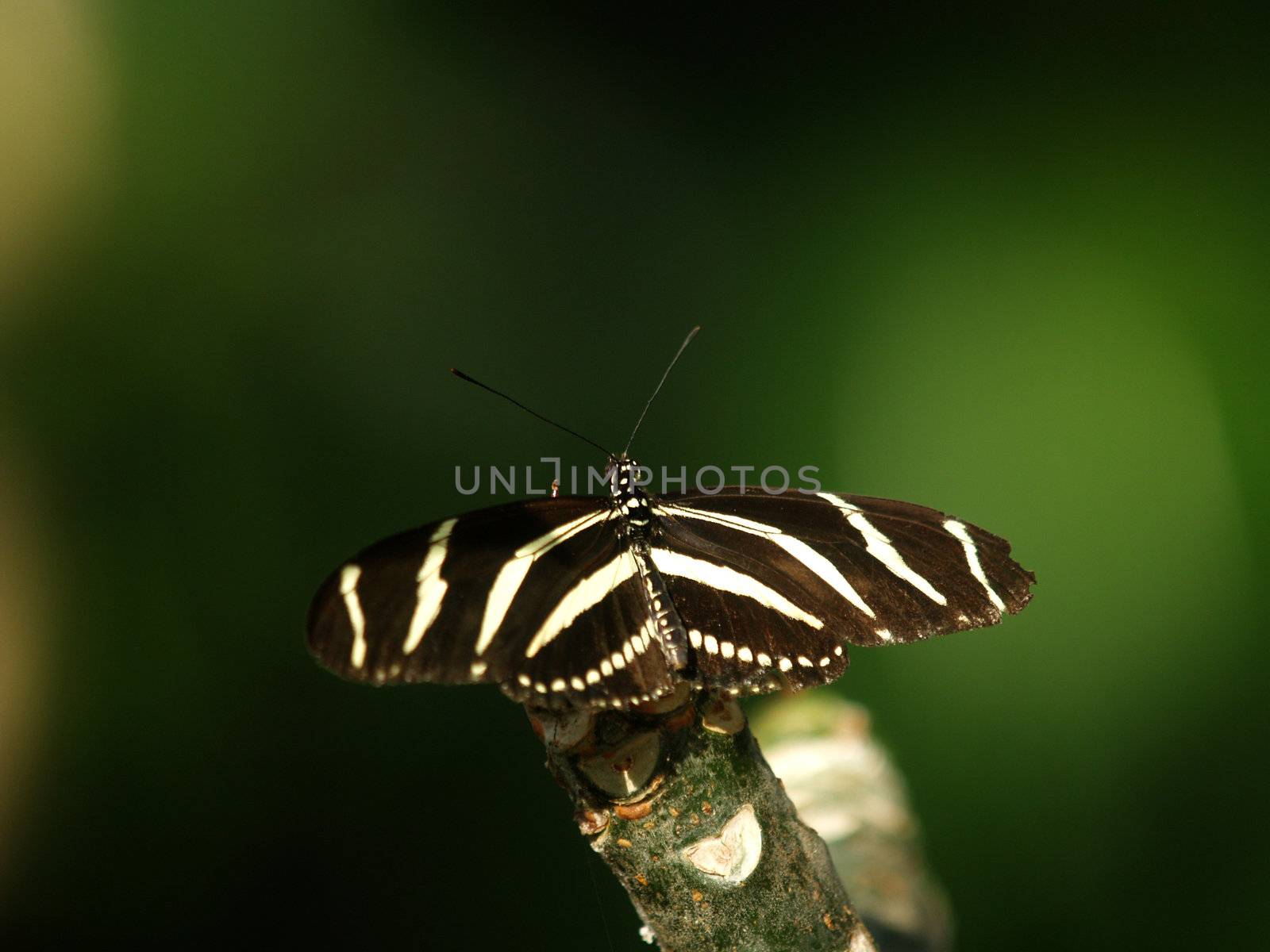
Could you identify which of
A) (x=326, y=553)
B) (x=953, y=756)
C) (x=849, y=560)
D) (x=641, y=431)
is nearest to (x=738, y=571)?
(x=849, y=560)

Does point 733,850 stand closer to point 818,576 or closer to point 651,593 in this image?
point 651,593

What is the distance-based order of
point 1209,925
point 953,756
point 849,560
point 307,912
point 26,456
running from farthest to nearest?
point 26,456, point 307,912, point 953,756, point 1209,925, point 849,560

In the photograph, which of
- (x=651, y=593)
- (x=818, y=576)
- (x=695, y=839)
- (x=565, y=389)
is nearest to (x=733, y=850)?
(x=695, y=839)

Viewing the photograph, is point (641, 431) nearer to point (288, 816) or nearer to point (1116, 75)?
point (288, 816)

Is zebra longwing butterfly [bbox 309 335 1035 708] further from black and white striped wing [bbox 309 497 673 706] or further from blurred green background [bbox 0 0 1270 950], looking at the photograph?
blurred green background [bbox 0 0 1270 950]

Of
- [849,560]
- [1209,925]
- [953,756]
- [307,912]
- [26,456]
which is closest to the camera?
[849,560]

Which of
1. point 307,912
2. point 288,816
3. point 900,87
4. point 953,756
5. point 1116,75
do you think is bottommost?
point 307,912

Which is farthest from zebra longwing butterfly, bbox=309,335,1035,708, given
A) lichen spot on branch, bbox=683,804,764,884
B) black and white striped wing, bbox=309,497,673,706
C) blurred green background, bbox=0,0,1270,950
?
blurred green background, bbox=0,0,1270,950

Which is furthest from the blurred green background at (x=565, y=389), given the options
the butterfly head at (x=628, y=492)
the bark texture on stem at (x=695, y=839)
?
the bark texture on stem at (x=695, y=839)
